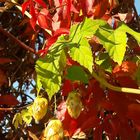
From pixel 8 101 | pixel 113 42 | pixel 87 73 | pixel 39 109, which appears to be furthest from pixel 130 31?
pixel 8 101

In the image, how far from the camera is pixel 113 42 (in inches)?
36.0

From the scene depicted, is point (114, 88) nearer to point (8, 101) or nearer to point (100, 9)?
point (100, 9)

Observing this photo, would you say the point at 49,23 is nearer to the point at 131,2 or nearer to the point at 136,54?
the point at 136,54

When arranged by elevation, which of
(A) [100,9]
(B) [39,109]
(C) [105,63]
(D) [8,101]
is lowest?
(D) [8,101]

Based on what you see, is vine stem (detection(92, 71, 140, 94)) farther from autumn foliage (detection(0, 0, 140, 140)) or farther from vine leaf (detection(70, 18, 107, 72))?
vine leaf (detection(70, 18, 107, 72))

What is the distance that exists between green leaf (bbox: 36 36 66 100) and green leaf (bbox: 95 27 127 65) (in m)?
0.09

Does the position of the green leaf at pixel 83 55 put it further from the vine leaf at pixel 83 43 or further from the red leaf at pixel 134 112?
the red leaf at pixel 134 112

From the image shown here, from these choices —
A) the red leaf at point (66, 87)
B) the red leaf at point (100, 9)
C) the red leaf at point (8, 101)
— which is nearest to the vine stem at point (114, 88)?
the red leaf at point (66, 87)

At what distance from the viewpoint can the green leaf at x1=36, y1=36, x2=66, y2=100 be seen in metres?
0.95

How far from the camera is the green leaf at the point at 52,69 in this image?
946mm

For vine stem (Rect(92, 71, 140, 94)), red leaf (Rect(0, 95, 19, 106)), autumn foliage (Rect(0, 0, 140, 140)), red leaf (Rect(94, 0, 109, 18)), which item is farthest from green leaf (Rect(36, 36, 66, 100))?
red leaf (Rect(0, 95, 19, 106))

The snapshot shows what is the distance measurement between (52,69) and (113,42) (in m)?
0.15

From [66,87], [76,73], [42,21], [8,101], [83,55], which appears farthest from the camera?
[8,101]

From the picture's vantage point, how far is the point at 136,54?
1235mm
